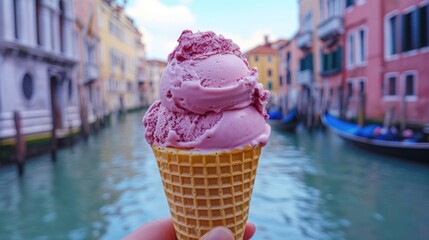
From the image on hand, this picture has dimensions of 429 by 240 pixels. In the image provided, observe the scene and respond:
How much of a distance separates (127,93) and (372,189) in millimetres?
34093

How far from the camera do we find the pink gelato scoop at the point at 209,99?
1.66 metres

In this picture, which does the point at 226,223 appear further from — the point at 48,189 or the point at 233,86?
the point at 48,189

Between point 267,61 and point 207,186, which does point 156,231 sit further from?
point 267,61

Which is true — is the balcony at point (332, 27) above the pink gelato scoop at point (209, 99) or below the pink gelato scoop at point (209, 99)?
above

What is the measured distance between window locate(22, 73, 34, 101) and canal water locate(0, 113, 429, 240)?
2339mm

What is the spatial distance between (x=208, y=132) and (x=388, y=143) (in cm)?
936

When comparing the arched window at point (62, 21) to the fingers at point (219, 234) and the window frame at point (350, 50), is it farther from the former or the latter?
the fingers at point (219, 234)

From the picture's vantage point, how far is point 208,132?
1.63 metres

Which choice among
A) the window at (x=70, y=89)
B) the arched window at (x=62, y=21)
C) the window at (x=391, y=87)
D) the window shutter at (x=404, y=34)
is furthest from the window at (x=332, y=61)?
the arched window at (x=62, y=21)

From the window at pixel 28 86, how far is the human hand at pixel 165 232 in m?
11.0

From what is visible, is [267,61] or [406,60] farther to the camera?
[267,61]

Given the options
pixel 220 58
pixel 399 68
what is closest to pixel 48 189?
pixel 220 58

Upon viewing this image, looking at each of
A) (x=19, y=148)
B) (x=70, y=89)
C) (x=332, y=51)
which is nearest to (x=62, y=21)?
(x=70, y=89)

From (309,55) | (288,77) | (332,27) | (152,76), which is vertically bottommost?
(288,77)
